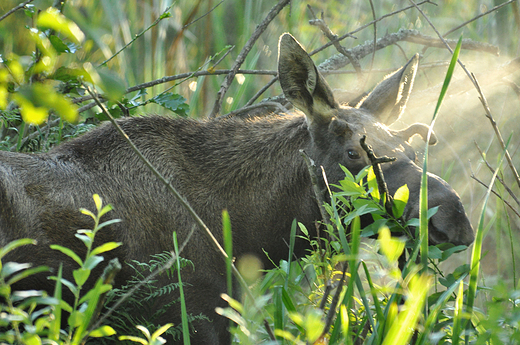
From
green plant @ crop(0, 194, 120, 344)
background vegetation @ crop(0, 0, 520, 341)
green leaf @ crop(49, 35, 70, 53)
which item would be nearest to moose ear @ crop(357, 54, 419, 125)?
background vegetation @ crop(0, 0, 520, 341)

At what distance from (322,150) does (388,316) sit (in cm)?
150

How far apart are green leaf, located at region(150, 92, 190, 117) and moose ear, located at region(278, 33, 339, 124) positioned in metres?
0.74

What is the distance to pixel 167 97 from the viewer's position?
3098 millimetres

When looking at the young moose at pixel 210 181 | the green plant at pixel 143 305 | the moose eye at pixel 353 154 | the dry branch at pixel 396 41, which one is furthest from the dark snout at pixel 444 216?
the dry branch at pixel 396 41

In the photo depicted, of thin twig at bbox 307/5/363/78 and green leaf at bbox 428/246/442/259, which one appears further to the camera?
thin twig at bbox 307/5/363/78

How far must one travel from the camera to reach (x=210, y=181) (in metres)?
2.64

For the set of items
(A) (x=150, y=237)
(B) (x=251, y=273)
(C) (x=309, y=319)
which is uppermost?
(C) (x=309, y=319)

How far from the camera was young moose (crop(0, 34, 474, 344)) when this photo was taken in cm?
212

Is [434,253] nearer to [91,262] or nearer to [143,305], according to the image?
[91,262]

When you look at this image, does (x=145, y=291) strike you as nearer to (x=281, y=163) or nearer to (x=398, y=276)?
(x=281, y=163)

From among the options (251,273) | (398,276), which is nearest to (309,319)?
A: (398,276)

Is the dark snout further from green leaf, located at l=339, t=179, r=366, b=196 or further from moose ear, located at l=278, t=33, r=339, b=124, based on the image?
moose ear, located at l=278, t=33, r=339, b=124

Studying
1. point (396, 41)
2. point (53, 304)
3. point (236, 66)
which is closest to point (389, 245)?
point (53, 304)

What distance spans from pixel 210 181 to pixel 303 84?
32.1 inches
